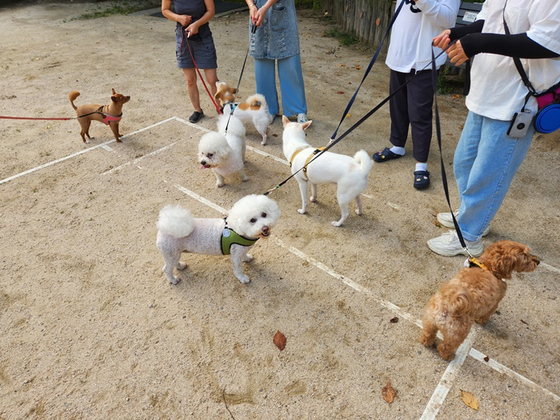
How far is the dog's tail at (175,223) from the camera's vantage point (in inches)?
106

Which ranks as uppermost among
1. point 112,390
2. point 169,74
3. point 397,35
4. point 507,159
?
point 397,35

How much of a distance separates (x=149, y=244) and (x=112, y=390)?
1489mm

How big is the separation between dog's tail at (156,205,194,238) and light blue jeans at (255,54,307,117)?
3.64 m

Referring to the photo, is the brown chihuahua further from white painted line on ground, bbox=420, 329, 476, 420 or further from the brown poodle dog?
white painted line on ground, bbox=420, 329, 476, 420

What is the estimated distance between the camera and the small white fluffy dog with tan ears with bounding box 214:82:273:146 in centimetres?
511

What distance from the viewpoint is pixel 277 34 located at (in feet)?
16.9

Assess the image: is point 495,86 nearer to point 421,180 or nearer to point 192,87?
point 421,180

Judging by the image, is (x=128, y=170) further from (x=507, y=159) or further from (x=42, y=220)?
(x=507, y=159)

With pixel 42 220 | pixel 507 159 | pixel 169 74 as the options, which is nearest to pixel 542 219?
pixel 507 159

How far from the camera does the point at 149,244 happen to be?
3590 millimetres

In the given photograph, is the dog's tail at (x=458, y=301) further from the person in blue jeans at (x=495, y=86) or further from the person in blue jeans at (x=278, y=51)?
the person in blue jeans at (x=278, y=51)

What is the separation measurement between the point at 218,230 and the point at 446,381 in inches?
81.0

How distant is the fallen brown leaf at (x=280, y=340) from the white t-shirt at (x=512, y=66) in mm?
2335

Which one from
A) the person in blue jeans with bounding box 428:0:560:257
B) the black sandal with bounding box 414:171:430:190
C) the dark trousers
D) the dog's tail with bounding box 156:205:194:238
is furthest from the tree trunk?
the dog's tail with bounding box 156:205:194:238
